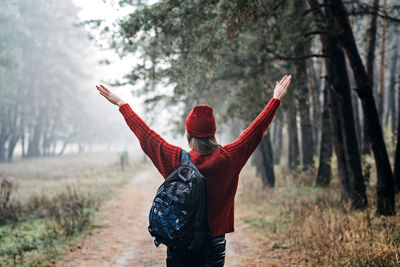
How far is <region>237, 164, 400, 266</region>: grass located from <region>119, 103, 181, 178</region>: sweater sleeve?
2.92 m

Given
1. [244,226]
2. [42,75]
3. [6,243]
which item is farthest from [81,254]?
[42,75]

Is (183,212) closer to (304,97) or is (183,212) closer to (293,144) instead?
(304,97)

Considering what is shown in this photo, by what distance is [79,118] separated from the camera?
4403 cm

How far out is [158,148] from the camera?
2.26 metres

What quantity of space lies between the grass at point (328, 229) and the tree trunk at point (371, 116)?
1.70 ft

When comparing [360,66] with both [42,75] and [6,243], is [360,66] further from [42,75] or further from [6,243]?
[42,75]

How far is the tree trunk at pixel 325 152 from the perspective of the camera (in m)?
9.84

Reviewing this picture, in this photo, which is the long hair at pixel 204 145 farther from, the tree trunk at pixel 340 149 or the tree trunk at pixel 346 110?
the tree trunk at pixel 340 149

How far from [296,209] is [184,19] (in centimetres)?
525

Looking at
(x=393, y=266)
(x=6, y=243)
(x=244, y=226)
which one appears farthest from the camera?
(x=244, y=226)

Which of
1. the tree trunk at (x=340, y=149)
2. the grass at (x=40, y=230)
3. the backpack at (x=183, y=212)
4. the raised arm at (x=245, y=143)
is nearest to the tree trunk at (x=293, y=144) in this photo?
the tree trunk at (x=340, y=149)

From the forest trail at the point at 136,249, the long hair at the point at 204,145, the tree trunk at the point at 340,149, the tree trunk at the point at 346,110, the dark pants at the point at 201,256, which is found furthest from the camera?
the tree trunk at the point at 340,149

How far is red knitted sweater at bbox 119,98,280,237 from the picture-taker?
2.19 metres

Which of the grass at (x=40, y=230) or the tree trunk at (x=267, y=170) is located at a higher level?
the tree trunk at (x=267, y=170)
